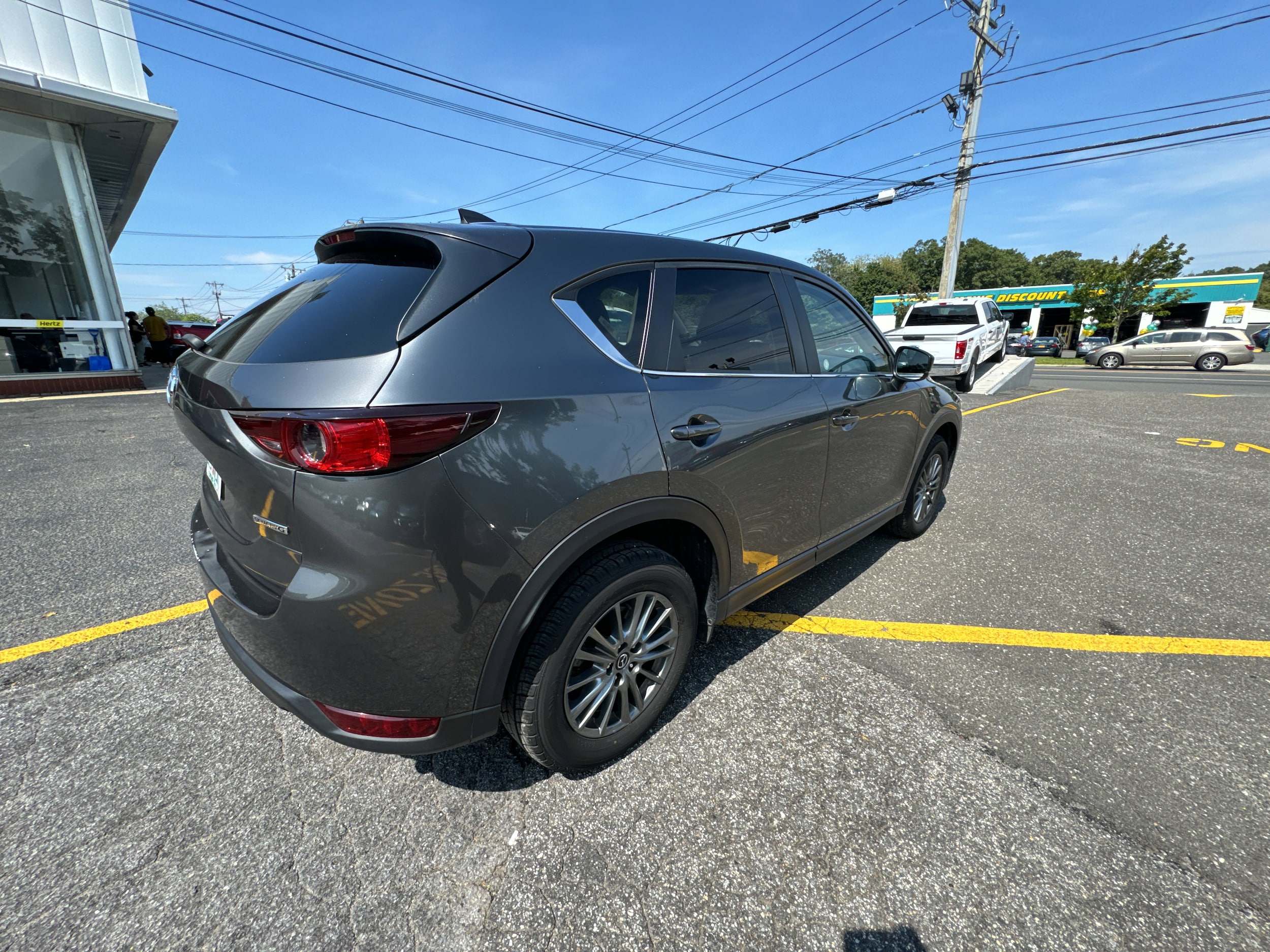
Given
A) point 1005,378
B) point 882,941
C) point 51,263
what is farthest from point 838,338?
point 51,263

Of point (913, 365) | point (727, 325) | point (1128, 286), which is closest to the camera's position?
point (727, 325)

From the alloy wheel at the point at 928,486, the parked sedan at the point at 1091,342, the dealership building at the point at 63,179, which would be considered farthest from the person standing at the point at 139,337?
the parked sedan at the point at 1091,342

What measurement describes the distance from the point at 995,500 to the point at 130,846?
5.68 m

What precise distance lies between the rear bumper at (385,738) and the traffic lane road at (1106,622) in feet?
5.87

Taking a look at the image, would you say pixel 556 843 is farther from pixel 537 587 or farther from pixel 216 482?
pixel 216 482

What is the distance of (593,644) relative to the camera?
73.0 inches

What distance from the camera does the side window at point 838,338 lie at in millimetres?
2738

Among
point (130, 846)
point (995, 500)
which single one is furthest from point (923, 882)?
point (995, 500)

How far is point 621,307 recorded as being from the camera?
1.89 meters

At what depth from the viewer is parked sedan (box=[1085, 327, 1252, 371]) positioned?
2139 centimetres

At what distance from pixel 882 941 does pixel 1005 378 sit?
46.2ft

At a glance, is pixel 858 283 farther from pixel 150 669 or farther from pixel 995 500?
pixel 150 669

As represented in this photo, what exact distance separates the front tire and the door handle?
0.39 meters

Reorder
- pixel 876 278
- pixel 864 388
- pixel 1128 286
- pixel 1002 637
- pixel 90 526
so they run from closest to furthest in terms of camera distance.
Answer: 1. pixel 1002 637
2. pixel 864 388
3. pixel 90 526
4. pixel 1128 286
5. pixel 876 278
